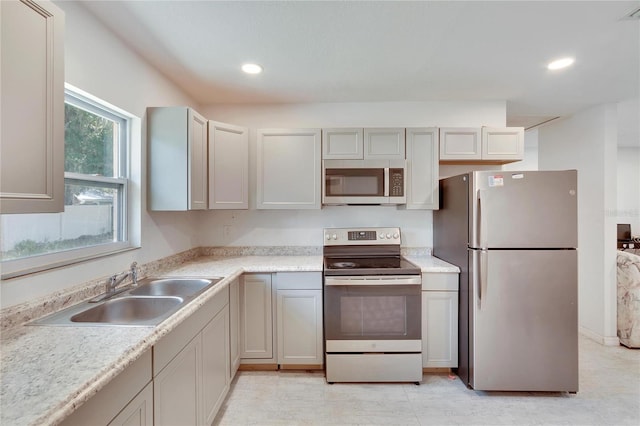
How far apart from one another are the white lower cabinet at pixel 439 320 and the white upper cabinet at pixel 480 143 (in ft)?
3.74

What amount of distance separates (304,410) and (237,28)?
8.33 ft

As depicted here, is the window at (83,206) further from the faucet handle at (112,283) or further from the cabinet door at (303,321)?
the cabinet door at (303,321)

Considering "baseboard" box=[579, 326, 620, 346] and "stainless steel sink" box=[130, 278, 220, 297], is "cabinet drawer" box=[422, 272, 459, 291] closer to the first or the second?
"stainless steel sink" box=[130, 278, 220, 297]

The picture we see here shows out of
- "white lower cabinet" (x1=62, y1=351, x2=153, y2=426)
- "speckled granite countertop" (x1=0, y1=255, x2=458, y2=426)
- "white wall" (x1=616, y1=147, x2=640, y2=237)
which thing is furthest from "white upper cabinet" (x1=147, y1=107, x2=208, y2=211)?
→ "white wall" (x1=616, y1=147, x2=640, y2=237)

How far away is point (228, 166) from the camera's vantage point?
251 cm

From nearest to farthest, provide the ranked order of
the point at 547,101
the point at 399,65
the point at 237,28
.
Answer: the point at 237,28 → the point at 399,65 → the point at 547,101

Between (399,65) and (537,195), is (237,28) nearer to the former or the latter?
(399,65)

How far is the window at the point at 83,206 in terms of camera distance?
128 centimetres

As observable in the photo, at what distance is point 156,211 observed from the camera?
85.7 inches

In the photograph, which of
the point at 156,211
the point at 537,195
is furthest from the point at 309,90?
the point at 537,195

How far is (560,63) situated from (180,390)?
322 centimetres

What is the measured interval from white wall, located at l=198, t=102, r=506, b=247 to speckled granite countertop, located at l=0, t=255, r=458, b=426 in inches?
60.5

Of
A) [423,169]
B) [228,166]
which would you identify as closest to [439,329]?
[423,169]

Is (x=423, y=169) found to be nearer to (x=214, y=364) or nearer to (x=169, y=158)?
(x=169, y=158)
